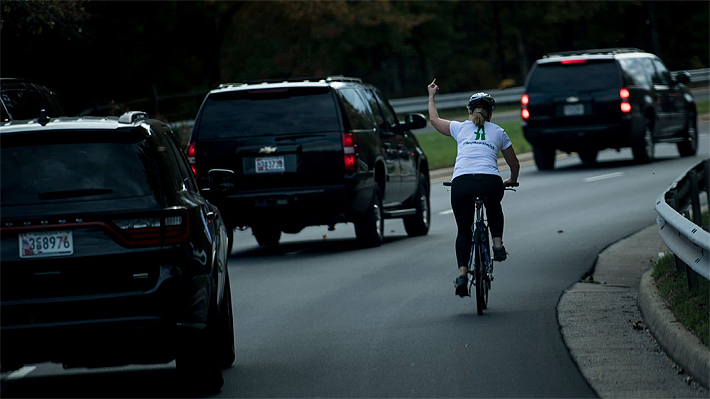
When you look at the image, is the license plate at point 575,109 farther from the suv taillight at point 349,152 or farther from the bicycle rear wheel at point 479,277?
the bicycle rear wheel at point 479,277

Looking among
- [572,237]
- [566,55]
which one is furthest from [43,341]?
[566,55]

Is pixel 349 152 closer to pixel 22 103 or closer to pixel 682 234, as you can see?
pixel 22 103

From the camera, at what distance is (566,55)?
25938mm

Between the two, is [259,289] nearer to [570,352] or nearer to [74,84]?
[570,352]

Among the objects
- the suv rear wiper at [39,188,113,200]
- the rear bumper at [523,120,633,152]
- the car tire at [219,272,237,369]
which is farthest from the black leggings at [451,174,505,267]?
the rear bumper at [523,120,633,152]

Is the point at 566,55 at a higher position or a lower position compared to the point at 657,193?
higher

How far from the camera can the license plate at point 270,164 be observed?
14.7 metres

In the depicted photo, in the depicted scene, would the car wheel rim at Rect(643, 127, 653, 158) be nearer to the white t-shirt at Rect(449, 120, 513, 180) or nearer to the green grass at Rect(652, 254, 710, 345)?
the green grass at Rect(652, 254, 710, 345)

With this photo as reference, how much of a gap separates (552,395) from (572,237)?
8816 millimetres

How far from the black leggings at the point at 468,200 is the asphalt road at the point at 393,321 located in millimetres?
541

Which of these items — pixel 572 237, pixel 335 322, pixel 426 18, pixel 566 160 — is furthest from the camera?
pixel 426 18

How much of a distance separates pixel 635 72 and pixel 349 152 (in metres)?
12.8

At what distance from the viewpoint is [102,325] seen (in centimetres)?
687

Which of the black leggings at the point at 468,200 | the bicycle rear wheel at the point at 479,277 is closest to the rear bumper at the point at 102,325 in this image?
the bicycle rear wheel at the point at 479,277
